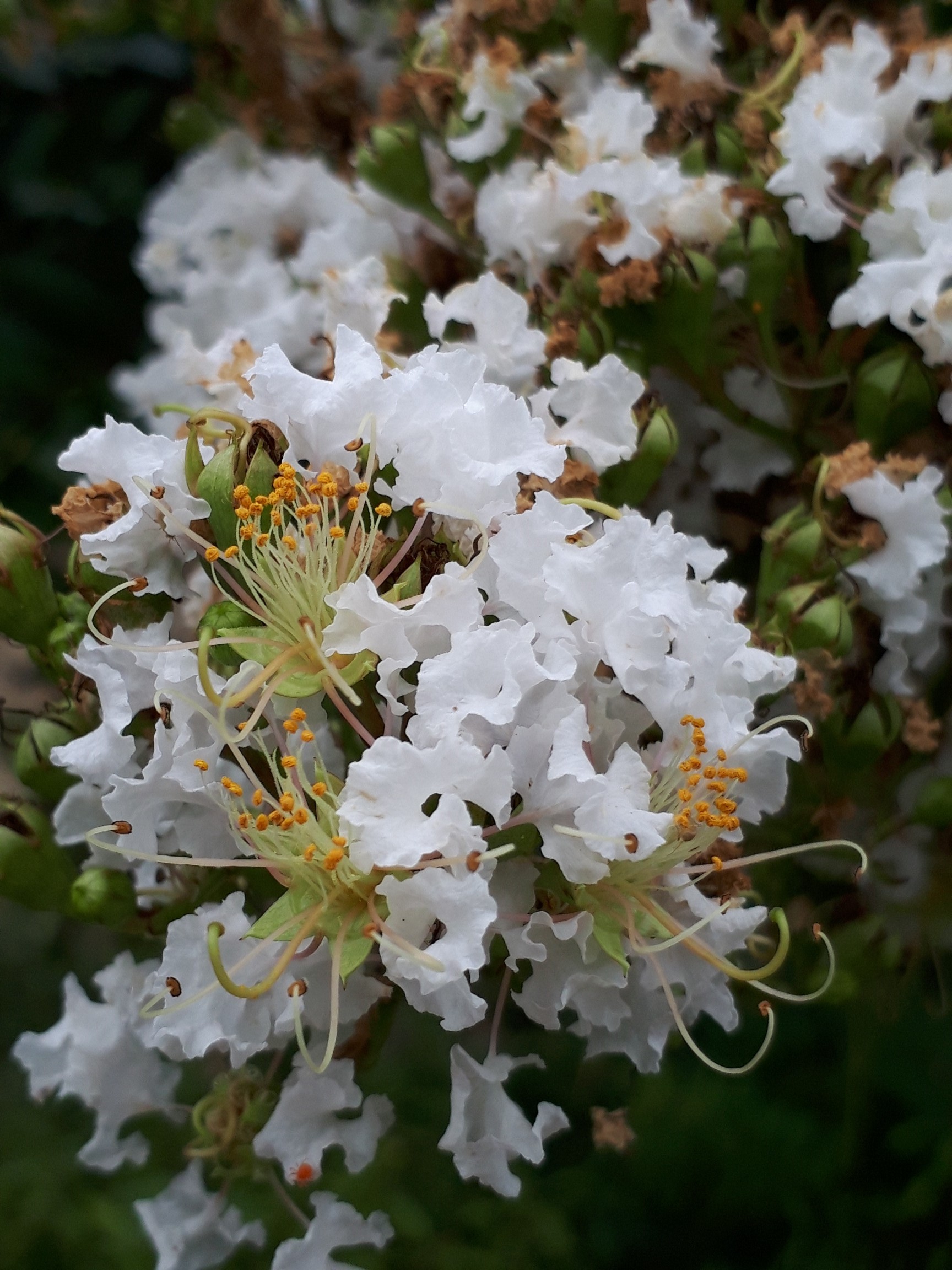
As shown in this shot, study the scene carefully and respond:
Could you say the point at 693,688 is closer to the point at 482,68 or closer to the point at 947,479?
the point at 947,479

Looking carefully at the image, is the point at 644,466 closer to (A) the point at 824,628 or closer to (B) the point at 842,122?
(A) the point at 824,628

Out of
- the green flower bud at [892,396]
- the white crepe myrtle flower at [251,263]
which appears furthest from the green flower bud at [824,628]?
the white crepe myrtle flower at [251,263]

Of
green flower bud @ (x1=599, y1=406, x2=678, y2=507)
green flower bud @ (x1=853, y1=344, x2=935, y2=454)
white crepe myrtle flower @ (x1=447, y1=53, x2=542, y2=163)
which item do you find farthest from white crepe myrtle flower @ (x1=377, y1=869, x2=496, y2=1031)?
white crepe myrtle flower @ (x1=447, y1=53, x2=542, y2=163)

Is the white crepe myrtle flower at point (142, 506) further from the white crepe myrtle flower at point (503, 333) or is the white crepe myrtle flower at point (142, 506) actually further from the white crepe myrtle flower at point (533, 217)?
the white crepe myrtle flower at point (533, 217)

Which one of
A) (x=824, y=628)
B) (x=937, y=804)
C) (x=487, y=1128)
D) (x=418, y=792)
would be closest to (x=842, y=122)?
(x=824, y=628)

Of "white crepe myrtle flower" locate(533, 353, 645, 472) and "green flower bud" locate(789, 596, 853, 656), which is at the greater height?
"white crepe myrtle flower" locate(533, 353, 645, 472)

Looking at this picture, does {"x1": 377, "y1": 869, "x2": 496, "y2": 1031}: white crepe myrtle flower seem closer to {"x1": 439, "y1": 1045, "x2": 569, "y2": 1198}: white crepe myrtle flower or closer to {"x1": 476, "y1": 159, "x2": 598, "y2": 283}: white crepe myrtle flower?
{"x1": 439, "y1": 1045, "x2": 569, "y2": 1198}: white crepe myrtle flower

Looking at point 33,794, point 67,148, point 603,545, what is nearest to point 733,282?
point 603,545
